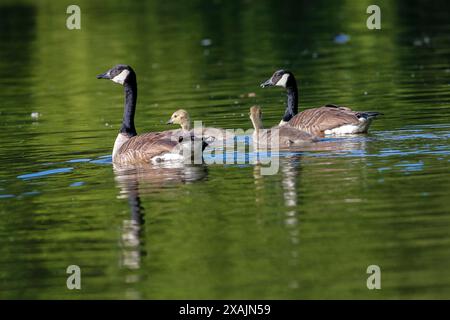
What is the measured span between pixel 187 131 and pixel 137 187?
2.51 metres

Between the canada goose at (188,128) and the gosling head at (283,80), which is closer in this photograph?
the canada goose at (188,128)

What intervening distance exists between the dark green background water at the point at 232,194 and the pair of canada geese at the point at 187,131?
42 cm

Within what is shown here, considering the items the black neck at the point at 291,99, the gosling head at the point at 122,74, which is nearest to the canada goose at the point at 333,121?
the black neck at the point at 291,99

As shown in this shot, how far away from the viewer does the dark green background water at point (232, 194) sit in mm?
9914

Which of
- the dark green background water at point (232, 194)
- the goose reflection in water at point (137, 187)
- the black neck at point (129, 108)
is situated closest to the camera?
the dark green background water at point (232, 194)

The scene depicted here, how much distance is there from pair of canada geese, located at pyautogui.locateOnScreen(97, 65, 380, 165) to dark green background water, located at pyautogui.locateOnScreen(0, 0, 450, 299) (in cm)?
42

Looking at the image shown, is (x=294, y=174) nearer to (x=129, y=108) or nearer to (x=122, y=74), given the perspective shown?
(x=129, y=108)

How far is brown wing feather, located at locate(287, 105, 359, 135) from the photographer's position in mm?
17781

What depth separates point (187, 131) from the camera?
16375 mm

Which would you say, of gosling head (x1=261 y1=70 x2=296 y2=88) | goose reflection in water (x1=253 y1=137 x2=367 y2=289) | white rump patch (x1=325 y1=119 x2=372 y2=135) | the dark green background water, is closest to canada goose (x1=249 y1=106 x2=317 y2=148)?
goose reflection in water (x1=253 y1=137 x2=367 y2=289)

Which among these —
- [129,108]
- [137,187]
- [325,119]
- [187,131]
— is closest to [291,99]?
[325,119]

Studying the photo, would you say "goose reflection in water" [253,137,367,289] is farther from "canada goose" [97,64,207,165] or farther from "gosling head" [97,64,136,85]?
"gosling head" [97,64,136,85]

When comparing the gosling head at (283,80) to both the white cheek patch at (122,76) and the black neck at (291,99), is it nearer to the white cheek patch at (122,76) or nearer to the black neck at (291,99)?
the black neck at (291,99)
